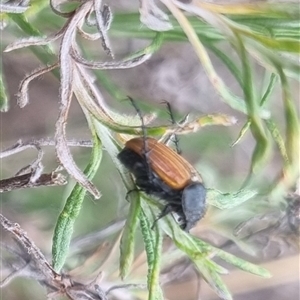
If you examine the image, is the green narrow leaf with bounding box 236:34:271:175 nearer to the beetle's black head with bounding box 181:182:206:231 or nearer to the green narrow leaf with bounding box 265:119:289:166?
the green narrow leaf with bounding box 265:119:289:166

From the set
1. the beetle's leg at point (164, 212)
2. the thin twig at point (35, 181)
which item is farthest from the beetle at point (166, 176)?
the thin twig at point (35, 181)

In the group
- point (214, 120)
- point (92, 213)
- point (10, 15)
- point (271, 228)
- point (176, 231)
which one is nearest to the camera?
point (214, 120)

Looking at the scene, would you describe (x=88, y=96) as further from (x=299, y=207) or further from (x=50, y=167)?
(x=50, y=167)

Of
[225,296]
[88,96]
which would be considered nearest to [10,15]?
[88,96]

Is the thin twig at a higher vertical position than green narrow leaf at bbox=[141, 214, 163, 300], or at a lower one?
higher

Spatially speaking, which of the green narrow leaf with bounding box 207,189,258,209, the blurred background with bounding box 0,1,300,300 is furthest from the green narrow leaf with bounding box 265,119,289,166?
the blurred background with bounding box 0,1,300,300

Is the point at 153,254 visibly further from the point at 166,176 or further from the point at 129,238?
the point at 166,176

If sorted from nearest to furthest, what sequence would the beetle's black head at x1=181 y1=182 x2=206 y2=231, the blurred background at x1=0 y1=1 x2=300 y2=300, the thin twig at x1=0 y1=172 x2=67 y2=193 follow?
the thin twig at x1=0 y1=172 x2=67 y2=193 → the beetle's black head at x1=181 y1=182 x2=206 y2=231 → the blurred background at x1=0 y1=1 x2=300 y2=300
